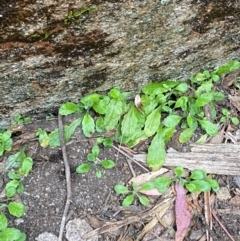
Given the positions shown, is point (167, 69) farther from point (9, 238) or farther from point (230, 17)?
point (9, 238)

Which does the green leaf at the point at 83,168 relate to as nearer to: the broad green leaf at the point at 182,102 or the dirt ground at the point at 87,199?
the dirt ground at the point at 87,199

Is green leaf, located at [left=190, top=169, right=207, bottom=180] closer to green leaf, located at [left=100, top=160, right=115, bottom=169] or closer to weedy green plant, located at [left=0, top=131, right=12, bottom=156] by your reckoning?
green leaf, located at [left=100, top=160, right=115, bottom=169]

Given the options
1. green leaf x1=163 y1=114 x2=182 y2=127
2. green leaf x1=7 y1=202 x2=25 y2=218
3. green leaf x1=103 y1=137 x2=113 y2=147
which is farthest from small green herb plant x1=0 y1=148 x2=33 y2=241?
green leaf x1=163 y1=114 x2=182 y2=127

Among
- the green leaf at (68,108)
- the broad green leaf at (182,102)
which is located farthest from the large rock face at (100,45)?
the broad green leaf at (182,102)

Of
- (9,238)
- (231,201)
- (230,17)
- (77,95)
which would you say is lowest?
(231,201)

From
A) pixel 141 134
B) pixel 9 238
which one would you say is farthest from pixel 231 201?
pixel 9 238

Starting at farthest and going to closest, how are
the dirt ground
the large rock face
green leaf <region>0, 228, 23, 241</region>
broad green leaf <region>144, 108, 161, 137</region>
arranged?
broad green leaf <region>144, 108, 161, 137</region>
the dirt ground
green leaf <region>0, 228, 23, 241</region>
the large rock face

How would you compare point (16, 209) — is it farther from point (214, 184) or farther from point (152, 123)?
point (214, 184)
